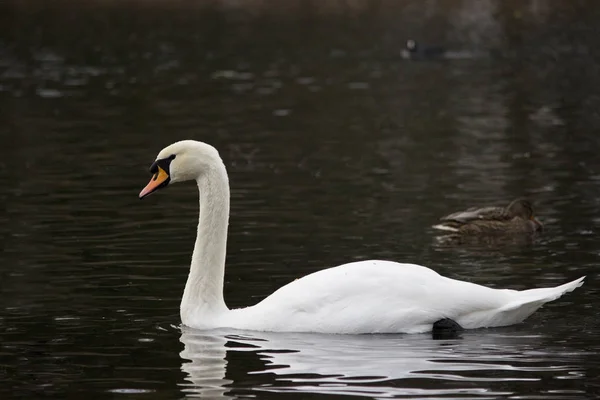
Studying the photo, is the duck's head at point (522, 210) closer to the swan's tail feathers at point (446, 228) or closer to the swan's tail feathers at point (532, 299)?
the swan's tail feathers at point (446, 228)

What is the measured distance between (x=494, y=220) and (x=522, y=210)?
32 centimetres

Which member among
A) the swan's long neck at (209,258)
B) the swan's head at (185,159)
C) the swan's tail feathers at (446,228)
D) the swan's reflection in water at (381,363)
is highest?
the swan's tail feathers at (446,228)

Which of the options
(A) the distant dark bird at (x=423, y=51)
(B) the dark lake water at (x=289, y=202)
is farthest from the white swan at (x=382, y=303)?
(A) the distant dark bird at (x=423, y=51)

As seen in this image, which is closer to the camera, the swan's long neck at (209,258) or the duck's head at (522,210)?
the swan's long neck at (209,258)

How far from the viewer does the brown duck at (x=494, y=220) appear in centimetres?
1541

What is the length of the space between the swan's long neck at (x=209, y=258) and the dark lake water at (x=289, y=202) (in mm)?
202

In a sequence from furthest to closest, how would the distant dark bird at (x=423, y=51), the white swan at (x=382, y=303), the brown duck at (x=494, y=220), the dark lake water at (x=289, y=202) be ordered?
1. the distant dark bird at (x=423, y=51)
2. the brown duck at (x=494, y=220)
3. the white swan at (x=382, y=303)
4. the dark lake water at (x=289, y=202)

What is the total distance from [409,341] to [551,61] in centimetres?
3084

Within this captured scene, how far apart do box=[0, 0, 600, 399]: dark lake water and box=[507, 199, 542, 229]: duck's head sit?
12.0 inches

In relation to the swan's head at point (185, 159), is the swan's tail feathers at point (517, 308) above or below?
A: below

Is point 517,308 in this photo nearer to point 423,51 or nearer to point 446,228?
point 446,228

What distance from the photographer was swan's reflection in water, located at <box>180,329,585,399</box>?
8.80 m

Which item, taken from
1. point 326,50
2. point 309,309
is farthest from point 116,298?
point 326,50

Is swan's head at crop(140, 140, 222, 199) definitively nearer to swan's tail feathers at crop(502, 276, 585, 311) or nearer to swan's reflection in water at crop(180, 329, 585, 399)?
swan's reflection in water at crop(180, 329, 585, 399)
